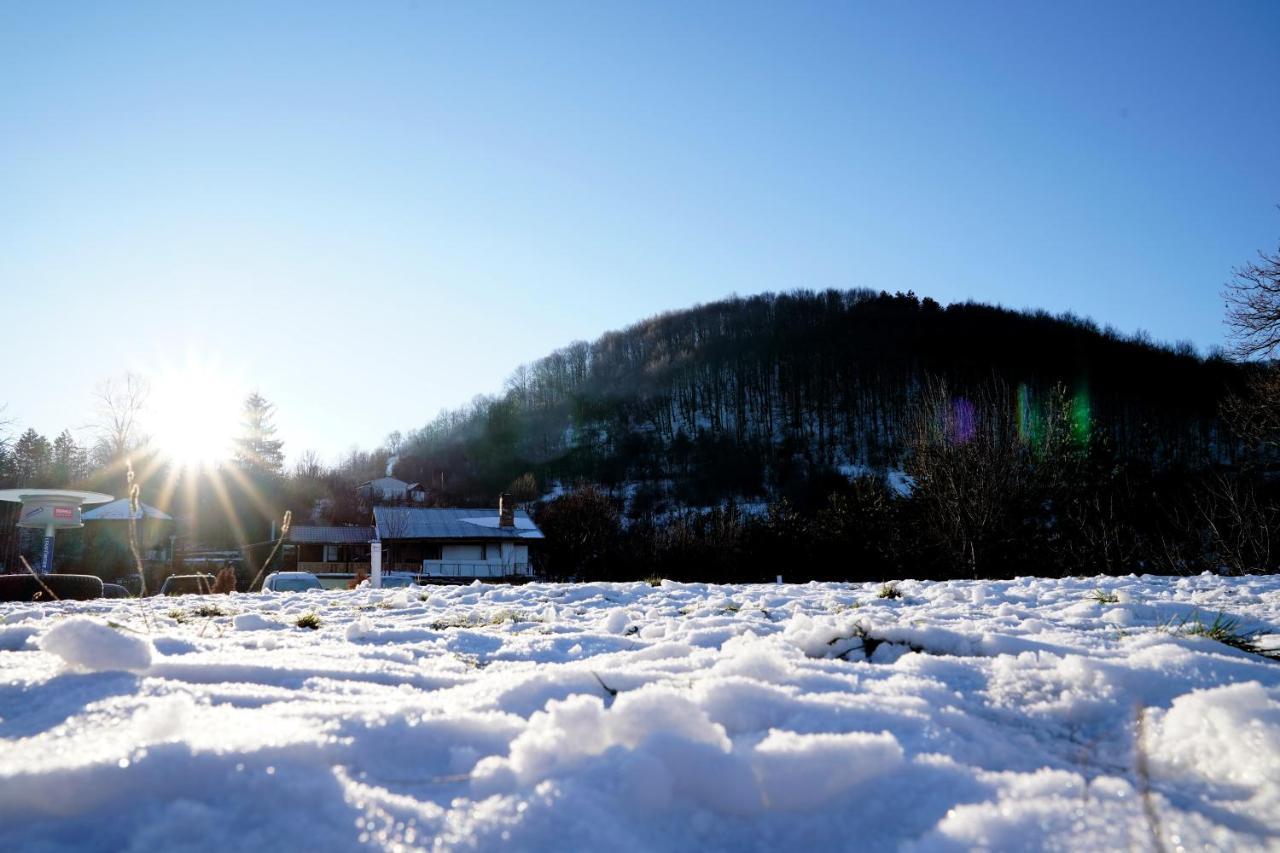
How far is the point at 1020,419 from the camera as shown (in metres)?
16.5

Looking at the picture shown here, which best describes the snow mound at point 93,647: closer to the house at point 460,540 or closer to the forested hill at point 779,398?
the house at point 460,540

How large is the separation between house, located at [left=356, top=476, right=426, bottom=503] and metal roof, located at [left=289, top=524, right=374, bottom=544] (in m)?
13.3

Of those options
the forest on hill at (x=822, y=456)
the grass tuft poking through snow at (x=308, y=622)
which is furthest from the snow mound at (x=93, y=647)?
the forest on hill at (x=822, y=456)

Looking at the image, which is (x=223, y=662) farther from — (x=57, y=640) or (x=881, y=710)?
(x=881, y=710)

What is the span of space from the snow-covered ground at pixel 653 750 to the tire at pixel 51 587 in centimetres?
693

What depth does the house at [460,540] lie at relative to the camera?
31156 millimetres

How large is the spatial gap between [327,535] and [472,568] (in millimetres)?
8464

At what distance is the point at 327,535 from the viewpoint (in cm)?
3416

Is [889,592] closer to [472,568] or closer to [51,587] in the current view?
[51,587]

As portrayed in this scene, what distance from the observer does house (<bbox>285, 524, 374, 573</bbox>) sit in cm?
3375

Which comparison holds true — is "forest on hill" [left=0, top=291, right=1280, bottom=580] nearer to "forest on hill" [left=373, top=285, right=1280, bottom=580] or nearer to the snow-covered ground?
"forest on hill" [left=373, top=285, right=1280, bottom=580]

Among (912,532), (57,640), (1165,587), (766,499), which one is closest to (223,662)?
(57,640)

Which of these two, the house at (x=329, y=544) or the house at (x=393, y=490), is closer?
the house at (x=329, y=544)

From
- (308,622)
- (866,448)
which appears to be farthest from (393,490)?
(308,622)
